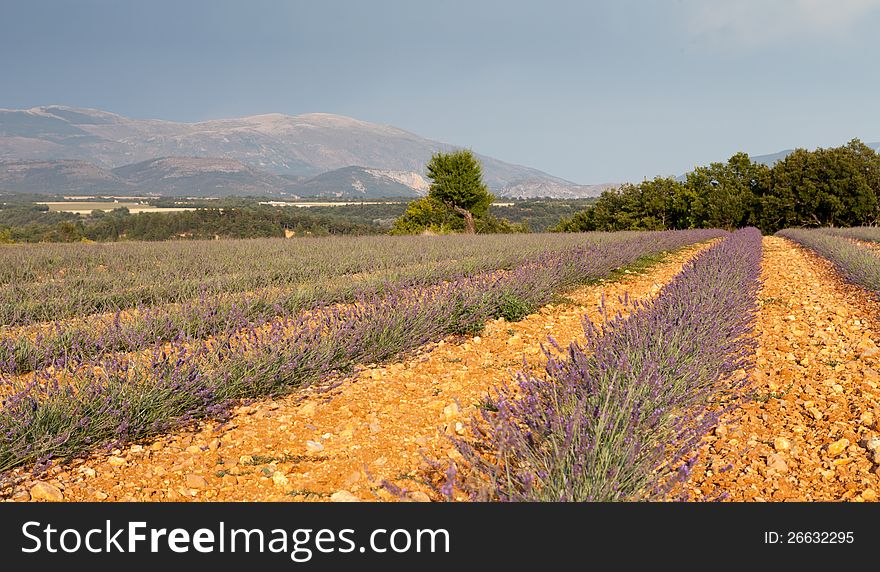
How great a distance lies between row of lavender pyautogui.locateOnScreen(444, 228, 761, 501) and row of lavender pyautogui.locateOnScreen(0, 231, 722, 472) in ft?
3.93

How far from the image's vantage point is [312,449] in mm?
2430

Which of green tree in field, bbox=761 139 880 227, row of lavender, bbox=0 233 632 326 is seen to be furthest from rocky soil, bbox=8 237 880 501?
green tree in field, bbox=761 139 880 227

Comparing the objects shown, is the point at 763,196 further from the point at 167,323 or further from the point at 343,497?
the point at 343,497

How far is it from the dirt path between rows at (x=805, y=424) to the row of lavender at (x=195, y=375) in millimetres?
2233

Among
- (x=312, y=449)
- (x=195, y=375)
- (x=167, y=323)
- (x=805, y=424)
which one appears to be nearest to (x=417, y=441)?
(x=312, y=449)

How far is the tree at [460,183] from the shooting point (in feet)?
104

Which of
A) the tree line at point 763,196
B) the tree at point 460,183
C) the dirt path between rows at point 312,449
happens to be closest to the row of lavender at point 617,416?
the dirt path between rows at point 312,449

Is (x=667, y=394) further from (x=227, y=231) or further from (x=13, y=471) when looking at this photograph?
(x=227, y=231)

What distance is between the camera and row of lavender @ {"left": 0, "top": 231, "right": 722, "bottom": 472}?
7.47 ft

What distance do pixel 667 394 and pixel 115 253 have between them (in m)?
11.1

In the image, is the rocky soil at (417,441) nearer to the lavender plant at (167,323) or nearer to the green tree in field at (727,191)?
the lavender plant at (167,323)

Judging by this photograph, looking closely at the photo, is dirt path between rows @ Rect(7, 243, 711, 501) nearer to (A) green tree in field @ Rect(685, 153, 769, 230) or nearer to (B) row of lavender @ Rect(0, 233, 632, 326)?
(B) row of lavender @ Rect(0, 233, 632, 326)

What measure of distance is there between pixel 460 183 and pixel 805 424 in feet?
98.0
